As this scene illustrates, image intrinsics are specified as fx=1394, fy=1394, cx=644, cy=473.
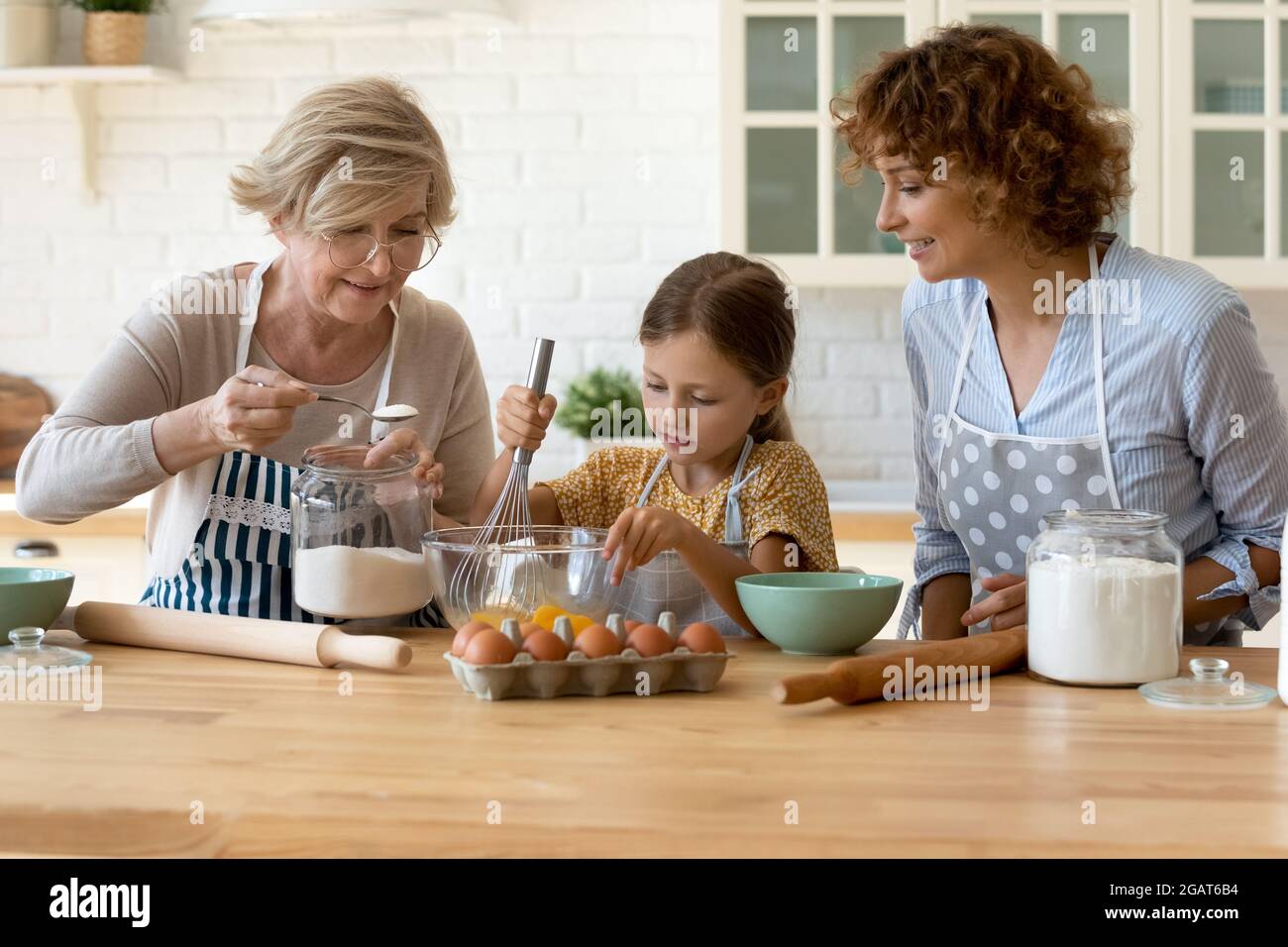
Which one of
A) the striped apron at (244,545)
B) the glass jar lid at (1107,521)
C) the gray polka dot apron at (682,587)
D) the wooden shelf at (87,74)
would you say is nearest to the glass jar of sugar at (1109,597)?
the glass jar lid at (1107,521)

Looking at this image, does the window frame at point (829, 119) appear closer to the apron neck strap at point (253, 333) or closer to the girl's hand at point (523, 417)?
the apron neck strap at point (253, 333)

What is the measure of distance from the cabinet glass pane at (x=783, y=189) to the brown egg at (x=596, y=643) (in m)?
2.06

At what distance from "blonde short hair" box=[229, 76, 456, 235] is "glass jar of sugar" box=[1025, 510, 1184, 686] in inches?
36.0

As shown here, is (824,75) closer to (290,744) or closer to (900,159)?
(900,159)

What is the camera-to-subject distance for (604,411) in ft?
10.9

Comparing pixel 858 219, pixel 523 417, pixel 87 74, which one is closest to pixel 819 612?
pixel 523 417

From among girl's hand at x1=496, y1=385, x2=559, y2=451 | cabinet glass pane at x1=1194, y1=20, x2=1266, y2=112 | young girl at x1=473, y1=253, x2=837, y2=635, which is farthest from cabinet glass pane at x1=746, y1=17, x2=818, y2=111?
girl's hand at x1=496, y1=385, x2=559, y2=451

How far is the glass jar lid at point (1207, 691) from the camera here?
47.1 inches

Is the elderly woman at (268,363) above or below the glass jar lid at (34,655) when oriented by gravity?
above

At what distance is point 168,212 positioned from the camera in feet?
11.8

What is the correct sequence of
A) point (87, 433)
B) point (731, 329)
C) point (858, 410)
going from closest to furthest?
point (87, 433), point (731, 329), point (858, 410)

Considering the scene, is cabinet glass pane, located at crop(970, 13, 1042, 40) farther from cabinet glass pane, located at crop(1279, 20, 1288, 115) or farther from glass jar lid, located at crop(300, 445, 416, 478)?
glass jar lid, located at crop(300, 445, 416, 478)
